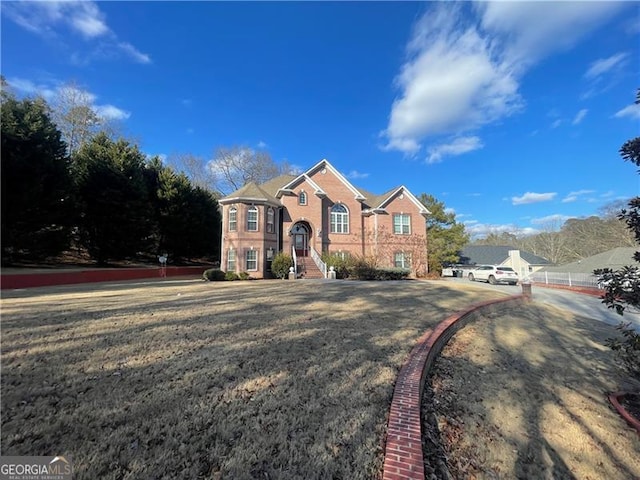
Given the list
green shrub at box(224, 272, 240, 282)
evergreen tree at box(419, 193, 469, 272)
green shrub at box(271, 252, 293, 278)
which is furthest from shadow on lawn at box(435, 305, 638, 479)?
evergreen tree at box(419, 193, 469, 272)

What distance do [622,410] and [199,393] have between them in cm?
685

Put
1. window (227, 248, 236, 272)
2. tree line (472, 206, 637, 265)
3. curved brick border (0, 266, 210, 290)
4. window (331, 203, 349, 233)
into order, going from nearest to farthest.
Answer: curved brick border (0, 266, 210, 290)
window (227, 248, 236, 272)
window (331, 203, 349, 233)
tree line (472, 206, 637, 265)

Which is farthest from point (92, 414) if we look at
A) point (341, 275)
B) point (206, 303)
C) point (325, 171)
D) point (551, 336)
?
point (325, 171)

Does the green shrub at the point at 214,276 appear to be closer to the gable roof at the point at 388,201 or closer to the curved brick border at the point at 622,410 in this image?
the gable roof at the point at 388,201

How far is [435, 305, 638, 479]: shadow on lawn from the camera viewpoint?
3.94 metres

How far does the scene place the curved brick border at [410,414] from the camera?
291 cm

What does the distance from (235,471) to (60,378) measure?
3129mm

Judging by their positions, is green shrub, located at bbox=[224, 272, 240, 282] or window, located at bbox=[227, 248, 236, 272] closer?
green shrub, located at bbox=[224, 272, 240, 282]

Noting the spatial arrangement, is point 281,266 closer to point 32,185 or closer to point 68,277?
point 68,277

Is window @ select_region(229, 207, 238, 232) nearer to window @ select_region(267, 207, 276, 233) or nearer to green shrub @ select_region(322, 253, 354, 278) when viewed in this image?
window @ select_region(267, 207, 276, 233)

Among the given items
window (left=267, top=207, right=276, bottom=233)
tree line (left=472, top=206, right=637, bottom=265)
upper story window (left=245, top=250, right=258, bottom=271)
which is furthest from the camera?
tree line (left=472, top=206, right=637, bottom=265)

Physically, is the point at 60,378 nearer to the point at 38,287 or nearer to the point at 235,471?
the point at 235,471

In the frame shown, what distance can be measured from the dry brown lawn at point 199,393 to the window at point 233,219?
48.1 ft

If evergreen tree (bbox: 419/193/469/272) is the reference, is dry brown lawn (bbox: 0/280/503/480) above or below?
below
